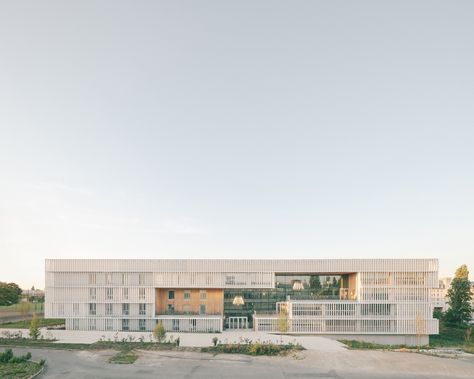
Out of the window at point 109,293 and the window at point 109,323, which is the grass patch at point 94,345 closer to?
the window at point 109,323

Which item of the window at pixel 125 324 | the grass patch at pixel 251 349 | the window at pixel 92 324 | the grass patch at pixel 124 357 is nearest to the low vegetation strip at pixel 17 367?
the grass patch at pixel 124 357

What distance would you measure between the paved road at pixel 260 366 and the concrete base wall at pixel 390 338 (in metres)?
A: 11.9

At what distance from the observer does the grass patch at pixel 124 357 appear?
32841mm

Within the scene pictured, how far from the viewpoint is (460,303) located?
60625mm

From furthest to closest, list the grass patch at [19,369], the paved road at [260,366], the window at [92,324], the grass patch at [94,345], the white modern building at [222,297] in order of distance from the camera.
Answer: the window at [92,324] → the white modern building at [222,297] → the grass patch at [94,345] → the paved road at [260,366] → the grass patch at [19,369]

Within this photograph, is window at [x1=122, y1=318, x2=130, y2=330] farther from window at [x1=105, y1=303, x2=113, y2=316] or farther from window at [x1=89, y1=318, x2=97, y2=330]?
window at [x1=89, y1=318, x2=97, y2=330]

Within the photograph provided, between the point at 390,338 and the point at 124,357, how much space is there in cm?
3381

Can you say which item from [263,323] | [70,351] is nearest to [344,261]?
[263,323]

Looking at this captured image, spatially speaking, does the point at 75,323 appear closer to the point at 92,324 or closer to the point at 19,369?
the point at 92,324

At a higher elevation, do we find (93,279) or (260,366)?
(93,279)

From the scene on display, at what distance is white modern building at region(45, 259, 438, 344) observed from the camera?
49562 mm

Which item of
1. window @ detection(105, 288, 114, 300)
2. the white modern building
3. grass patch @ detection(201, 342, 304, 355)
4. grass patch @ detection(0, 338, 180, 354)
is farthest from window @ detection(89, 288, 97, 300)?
grass patch @ detection(201, 342, 304, 355)

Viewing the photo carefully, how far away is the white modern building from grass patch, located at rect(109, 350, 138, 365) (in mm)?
13882

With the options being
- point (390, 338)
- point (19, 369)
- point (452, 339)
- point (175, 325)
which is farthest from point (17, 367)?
point (452, 339)
